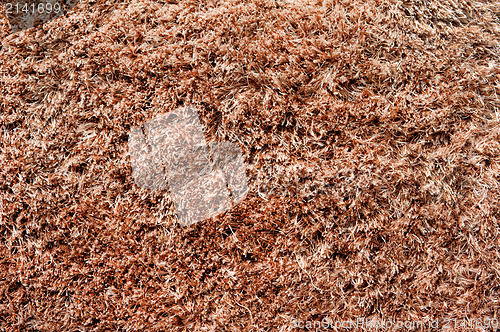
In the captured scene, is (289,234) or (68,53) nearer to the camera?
(289,234)

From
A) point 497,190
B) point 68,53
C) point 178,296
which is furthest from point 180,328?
point 497,190

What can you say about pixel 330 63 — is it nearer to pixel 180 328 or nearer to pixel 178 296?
pixel 178 296

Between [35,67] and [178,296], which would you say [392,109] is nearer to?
[178,296]

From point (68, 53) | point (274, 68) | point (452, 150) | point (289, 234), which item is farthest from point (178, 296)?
point (452, 150)

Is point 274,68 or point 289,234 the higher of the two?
point 274,68

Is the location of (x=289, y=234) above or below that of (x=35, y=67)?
below

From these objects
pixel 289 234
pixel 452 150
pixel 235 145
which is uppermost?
pixel 235 145
